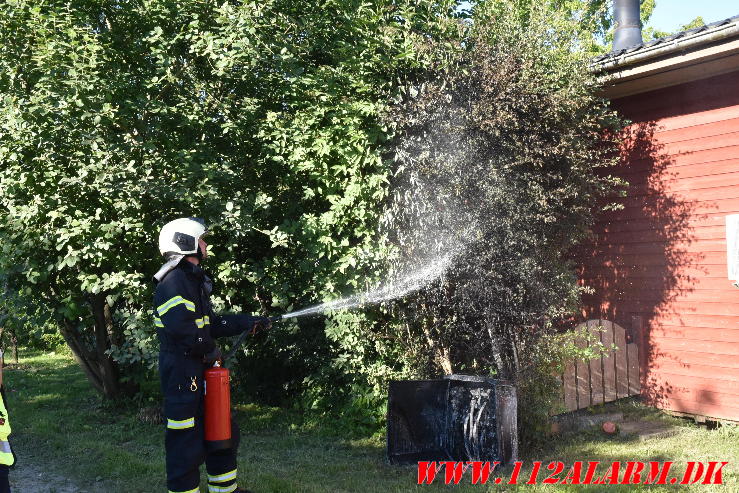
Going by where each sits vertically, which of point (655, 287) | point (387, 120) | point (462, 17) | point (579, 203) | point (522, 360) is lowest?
point (522, 360)

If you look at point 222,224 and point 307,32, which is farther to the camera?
point 307,32

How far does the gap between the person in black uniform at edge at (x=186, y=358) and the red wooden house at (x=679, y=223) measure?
4.42 meters

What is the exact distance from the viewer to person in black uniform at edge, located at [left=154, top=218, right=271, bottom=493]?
4.31 metres

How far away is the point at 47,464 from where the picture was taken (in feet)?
20.5

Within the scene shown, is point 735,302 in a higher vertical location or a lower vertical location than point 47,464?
higher

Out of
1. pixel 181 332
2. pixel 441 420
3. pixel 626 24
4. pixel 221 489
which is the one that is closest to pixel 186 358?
pixel 181 332

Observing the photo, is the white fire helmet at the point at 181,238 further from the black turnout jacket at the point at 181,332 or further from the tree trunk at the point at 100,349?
the tree trunk at the point at 100,349

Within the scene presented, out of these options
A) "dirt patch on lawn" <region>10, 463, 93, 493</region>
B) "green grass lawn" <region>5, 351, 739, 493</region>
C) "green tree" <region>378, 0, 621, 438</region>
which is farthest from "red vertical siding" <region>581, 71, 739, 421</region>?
"dirt patch on lawn" <region>10, 463, 93, 493</region>

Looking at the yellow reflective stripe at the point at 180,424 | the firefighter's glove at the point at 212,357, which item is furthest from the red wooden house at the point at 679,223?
the yellow reflective stripe at the point at 180,424

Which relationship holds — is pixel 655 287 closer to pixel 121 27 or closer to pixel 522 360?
pixel 522 360

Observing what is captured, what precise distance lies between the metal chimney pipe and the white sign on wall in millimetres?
4737

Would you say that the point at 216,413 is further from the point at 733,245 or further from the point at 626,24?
the point at 626,24

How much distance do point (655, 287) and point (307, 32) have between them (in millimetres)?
4617

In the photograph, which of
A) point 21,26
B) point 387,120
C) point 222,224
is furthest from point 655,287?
point 21,26
